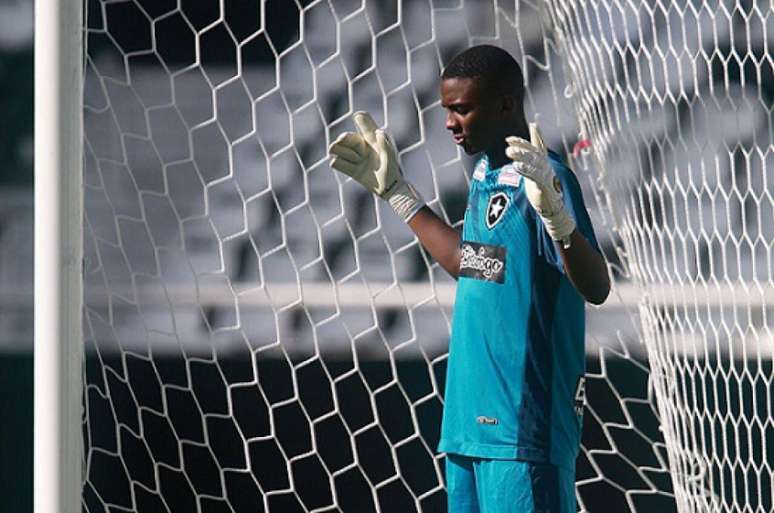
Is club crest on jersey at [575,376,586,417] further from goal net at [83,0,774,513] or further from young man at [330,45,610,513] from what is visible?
goal net at [83,0,774,513]

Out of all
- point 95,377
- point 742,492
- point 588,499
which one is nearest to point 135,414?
point 95,377

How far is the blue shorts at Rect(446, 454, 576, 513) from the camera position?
4.81 feet

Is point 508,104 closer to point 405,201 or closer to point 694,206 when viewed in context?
point 405,201

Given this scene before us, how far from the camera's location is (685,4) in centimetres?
252

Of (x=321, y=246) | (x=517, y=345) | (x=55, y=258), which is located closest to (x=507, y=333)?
(x=517, y=345)

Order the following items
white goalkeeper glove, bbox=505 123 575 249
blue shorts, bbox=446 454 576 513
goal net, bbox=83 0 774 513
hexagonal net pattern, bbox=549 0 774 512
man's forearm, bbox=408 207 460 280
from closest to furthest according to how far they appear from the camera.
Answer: white goalkeeper glove, bbox=505 123 575 249
blue shorts, bbox=446 454 576 513
man's forearm, bbox=408 207 460 280
hexagonal net pattern, bbox=549 0 774 512
goal net, bbox=83 0 774 513

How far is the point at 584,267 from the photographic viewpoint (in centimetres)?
141

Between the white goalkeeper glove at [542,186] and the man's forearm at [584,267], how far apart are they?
0.03 ft

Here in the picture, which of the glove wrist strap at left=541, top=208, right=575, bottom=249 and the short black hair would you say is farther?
the short black hair

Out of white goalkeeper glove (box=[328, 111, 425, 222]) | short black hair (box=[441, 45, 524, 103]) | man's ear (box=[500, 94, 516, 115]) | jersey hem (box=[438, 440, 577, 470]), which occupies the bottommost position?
jersey hem (box=[438, 440, 577, 470])

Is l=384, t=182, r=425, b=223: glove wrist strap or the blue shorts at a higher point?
l=384, t=182, r=425, b=223: glove wrist strap

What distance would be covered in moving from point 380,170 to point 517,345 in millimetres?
265

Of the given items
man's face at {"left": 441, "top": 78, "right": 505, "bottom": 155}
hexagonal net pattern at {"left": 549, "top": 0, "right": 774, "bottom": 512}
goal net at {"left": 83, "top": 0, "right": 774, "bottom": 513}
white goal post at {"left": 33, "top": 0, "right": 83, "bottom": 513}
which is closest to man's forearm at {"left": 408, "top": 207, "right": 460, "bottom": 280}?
man's face at {"left": 441, "top": 78, "right": 505, "bottom": 155}

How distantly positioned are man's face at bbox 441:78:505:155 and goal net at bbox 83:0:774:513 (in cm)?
88
